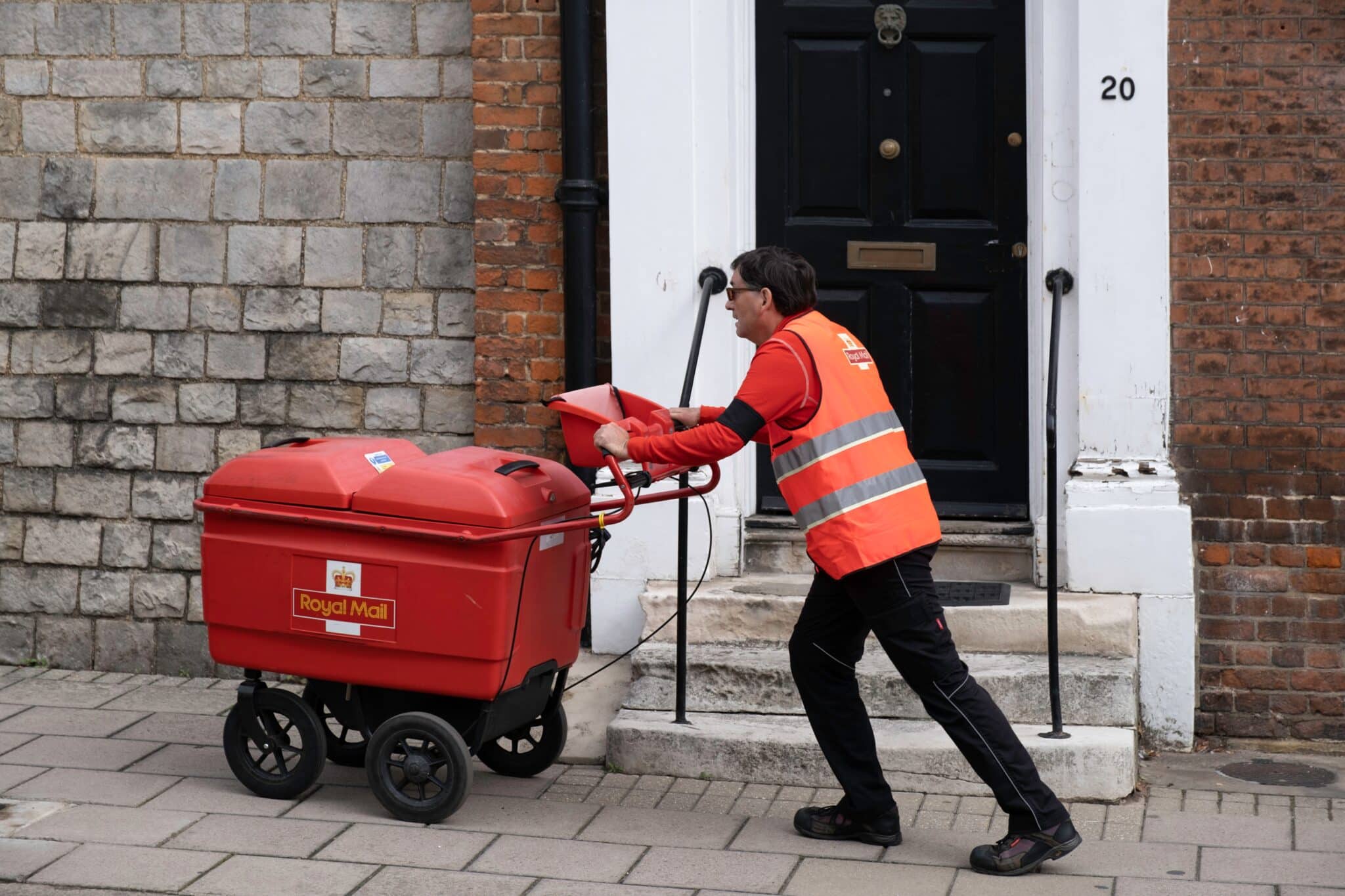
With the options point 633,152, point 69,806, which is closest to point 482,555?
point 69,806

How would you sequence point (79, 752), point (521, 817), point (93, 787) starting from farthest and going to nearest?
1. point (79, 752)
2. point (93, 787)
3. point (521, 817)

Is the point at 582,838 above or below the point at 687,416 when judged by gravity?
below

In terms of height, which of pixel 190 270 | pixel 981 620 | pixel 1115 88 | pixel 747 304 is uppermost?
pixel 1115 88

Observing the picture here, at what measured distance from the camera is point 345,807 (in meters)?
5.03

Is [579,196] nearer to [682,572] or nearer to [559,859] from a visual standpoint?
[682,572]

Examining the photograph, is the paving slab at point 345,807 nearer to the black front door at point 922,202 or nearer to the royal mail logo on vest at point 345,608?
the royal mail logo on vest at point 345,608

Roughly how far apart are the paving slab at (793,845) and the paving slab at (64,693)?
8.28ft

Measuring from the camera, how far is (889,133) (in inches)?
244

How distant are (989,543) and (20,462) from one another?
4054 mm

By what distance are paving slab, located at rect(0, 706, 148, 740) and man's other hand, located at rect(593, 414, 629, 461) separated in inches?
91.2

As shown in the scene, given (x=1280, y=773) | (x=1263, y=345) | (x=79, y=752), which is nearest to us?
(x=1280, y=773)

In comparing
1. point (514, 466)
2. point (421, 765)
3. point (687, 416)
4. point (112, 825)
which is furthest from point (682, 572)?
point (112, 825)

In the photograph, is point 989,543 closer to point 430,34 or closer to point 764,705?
point 764,705

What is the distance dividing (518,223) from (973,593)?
2.24 metres
